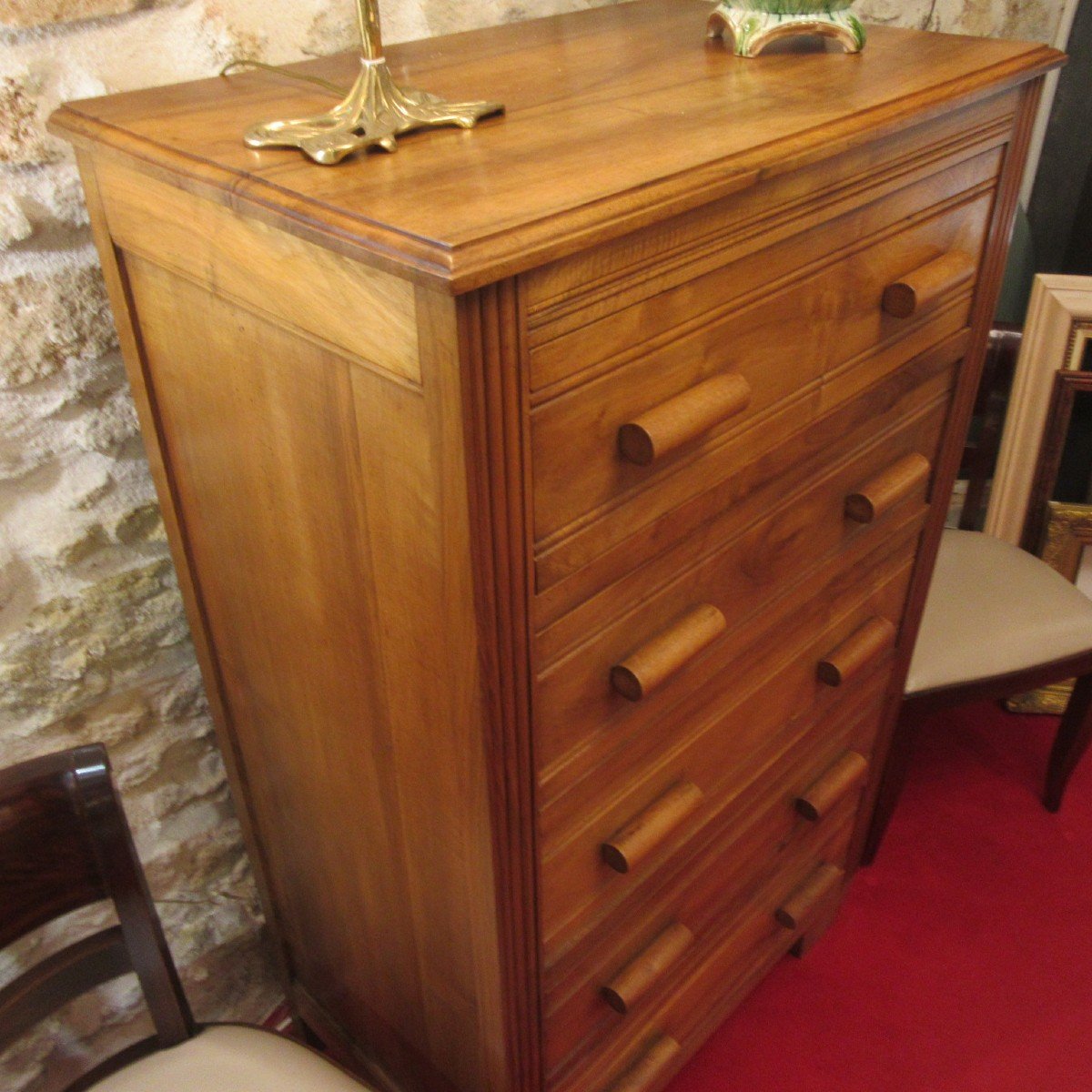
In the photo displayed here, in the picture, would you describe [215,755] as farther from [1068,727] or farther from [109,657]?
[1068,727]

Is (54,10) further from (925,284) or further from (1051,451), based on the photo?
(1051,451)

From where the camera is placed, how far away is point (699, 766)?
47.0 inches

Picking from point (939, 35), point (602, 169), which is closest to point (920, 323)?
point (939, 35)

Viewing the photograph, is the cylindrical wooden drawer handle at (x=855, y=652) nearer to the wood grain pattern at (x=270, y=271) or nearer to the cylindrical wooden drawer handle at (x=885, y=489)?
the cylindrical wooden drawer handle at (x=885, y=489)

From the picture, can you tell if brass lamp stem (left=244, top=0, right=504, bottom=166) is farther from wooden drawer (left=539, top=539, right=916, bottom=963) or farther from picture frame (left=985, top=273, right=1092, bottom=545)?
picture frame (left=985, top=273, right=1092, bottom=545)

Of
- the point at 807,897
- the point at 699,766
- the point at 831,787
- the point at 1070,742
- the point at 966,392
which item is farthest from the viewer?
the point at 1070,742

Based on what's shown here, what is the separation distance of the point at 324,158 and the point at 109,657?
72 centimetres

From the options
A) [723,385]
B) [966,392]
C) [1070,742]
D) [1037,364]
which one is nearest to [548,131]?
[723,385]

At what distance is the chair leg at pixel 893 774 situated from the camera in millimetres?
1765

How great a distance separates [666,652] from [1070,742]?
1.36m

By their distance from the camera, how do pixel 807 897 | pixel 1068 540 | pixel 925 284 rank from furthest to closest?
pixel 1068 540 < pixel 807 897 < pixel 925 284

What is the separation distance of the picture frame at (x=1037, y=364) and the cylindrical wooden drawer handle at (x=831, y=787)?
2.80ft

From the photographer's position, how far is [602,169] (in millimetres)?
775

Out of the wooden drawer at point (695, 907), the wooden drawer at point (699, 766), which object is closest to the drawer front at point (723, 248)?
the wooden drawer at point (699, 766)
